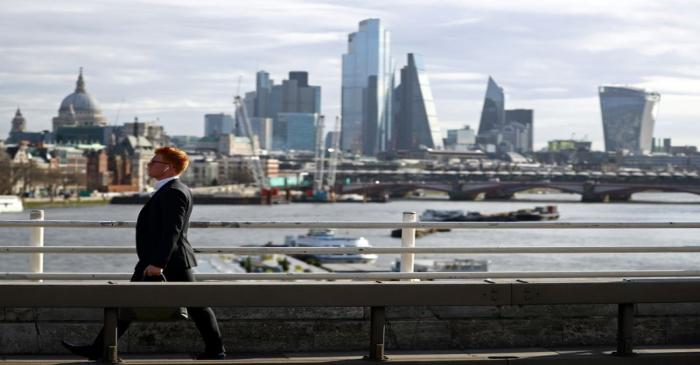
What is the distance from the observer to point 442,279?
7066mm

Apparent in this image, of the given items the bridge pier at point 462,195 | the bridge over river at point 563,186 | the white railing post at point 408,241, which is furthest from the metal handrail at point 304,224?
the bridge pier at point 462,195

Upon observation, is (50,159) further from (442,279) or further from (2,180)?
(442,279)

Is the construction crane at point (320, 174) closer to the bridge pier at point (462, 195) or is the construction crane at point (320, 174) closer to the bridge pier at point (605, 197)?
the bridge pier at point (462, 195)

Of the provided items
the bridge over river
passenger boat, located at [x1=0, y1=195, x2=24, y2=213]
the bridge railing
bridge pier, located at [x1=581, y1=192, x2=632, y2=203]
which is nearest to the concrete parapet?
the bridge railing

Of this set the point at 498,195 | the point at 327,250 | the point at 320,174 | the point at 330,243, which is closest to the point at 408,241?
the point at 327,250

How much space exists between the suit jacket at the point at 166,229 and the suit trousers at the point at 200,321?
0.11ft

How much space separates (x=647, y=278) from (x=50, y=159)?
154 metres

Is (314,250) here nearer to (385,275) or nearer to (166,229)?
(385,275)

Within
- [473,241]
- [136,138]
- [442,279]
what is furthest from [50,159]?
[442,279]

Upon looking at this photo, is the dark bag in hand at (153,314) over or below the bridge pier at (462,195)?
over

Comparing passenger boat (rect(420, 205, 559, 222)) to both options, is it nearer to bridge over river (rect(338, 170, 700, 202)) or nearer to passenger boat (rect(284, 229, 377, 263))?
bridge over river (rect(338, 170, 700, 202))

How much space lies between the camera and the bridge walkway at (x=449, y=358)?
6.35 metres

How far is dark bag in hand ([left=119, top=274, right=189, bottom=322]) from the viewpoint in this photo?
611 centimetres

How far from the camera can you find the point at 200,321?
246 inches
